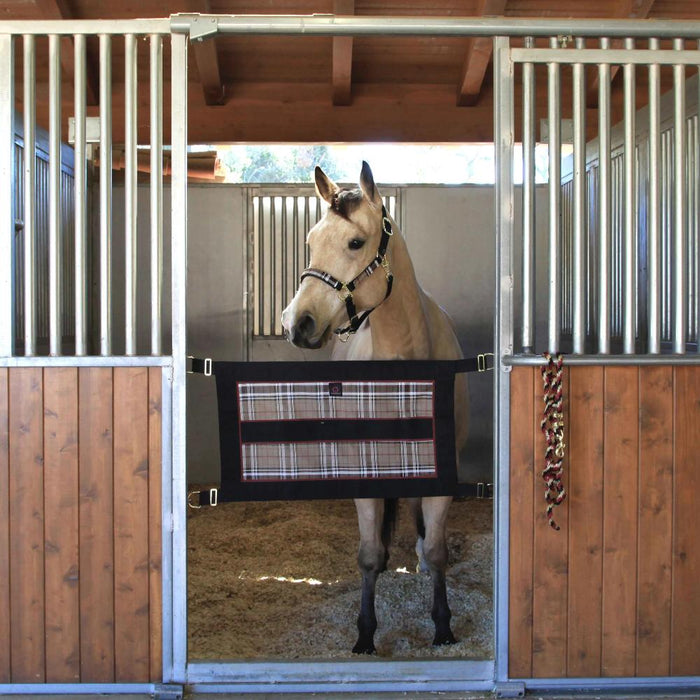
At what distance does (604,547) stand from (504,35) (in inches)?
60.8

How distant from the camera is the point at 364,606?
2.66 metres

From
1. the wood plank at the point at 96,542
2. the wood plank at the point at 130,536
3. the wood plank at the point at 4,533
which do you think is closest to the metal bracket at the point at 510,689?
the wood plank at the point at 130,536

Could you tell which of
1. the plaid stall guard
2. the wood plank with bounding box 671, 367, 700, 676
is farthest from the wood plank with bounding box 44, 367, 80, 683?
the wood plank with bounding box 671, 367, 700, 676

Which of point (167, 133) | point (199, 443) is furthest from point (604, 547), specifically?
point (167, 133)

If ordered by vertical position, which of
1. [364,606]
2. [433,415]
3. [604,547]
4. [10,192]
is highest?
[10,192]

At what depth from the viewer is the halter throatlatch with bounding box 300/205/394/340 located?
2355 millimetres

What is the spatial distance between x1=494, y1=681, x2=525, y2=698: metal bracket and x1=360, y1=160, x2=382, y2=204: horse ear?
1533mm

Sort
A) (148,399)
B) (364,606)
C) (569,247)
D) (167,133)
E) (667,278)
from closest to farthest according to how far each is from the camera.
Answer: (148,399)
(364,606)
(667,278)
(569,247)
(167,133)

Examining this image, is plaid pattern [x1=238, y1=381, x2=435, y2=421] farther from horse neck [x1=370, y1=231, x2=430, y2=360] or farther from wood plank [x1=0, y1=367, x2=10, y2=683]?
wood plank [x1=0, y1=367, x2=10, y2=683]

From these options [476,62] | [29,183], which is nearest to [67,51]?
[476,62]

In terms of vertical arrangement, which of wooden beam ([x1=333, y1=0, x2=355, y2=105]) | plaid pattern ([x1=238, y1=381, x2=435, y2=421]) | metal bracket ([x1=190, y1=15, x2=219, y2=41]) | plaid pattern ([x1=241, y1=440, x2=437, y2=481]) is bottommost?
plaid pattern ([x1=241, y1=440, x2=437, y2=481])

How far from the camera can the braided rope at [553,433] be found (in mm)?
2195

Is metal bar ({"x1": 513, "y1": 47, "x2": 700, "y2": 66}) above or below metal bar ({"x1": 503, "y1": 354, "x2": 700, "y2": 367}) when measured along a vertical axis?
above

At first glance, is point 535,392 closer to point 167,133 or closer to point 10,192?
point 10,192
